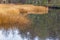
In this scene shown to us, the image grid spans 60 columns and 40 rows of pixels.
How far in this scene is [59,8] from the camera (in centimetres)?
2052

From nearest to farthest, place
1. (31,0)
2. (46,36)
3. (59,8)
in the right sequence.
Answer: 1. (46,36)
2. (59,8)
3. (31,0)

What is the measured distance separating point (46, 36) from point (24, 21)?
9.90 ft

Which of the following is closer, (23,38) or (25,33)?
(23,38)

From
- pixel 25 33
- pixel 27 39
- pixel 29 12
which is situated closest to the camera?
pixel 27 39

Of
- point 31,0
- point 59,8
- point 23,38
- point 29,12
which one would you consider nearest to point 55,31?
point 23,38

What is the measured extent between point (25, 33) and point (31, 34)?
0.36m

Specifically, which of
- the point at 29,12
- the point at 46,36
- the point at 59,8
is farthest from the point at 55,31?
the point at 59,8

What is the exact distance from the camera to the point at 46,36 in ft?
30.3

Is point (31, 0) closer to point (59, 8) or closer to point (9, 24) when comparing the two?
point (59, 8)

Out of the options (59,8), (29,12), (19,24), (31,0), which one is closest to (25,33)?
(19,24)

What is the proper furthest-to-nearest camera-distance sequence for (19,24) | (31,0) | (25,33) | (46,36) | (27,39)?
(31,0), (19,24), (25,33), (46,36), (27,39)

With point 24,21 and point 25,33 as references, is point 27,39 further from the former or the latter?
point 24,21

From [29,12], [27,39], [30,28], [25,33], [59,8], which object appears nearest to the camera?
[27,39]

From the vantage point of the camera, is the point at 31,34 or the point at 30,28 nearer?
the point at 31,34
